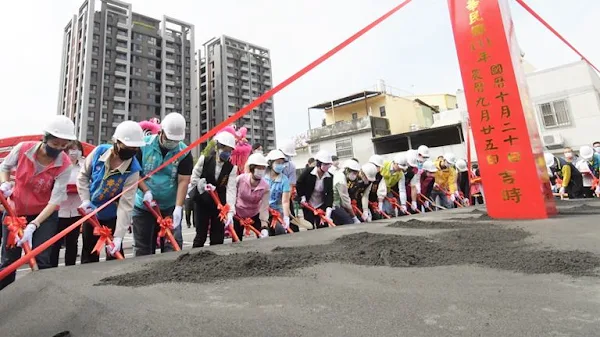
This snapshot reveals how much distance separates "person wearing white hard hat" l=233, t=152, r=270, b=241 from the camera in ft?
14.5

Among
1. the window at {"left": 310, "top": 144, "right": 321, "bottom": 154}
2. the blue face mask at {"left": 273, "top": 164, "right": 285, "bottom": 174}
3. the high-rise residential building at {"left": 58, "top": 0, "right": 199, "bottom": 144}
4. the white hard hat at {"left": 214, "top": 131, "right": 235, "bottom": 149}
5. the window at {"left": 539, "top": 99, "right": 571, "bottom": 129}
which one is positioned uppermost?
the high-rise residential building at {"left": 58, "top": 0, "right": 199, "bottom": 144}

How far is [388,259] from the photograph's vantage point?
6.98 ft

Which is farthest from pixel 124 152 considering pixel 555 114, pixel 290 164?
pixel 555 114

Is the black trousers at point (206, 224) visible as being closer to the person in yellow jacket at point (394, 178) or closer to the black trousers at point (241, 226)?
the black trousers at point (241, 226)

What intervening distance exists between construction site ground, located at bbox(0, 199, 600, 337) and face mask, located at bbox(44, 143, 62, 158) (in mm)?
1024

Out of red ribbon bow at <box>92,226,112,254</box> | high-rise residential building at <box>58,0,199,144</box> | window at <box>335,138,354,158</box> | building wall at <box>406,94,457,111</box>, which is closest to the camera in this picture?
red ribbon bow at <box>92,226,112,254</box>

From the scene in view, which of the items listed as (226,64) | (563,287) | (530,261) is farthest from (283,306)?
(226,64)

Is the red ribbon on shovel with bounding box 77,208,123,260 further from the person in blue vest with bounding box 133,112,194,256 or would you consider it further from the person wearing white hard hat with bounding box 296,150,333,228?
the person wearing white hard hat with bounding box 296,150,333,228

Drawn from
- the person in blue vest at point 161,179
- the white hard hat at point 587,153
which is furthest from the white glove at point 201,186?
the white hard hat at point 587,153

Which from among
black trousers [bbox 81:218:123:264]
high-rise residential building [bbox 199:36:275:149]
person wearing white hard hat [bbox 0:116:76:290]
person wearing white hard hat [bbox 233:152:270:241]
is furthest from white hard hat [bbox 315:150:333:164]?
high-rise residential building [bbox 199:36:275:149]

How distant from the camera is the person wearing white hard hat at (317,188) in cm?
571

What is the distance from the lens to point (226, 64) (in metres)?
52.4

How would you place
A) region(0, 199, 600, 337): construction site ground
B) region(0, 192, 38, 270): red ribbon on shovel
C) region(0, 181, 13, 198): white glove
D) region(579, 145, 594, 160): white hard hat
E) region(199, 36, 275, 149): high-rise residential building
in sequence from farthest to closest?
region(199, 36, 275, 149): high-rise residential building, region(579, 145, 594, 160): white hard hat, region(0, 181, 13, 198): white glove, region(0, 192, 38, 270): red ribbon on shovel, region(0, 199, 600, 337): construction site ground

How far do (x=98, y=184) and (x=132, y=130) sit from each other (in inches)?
25.1
